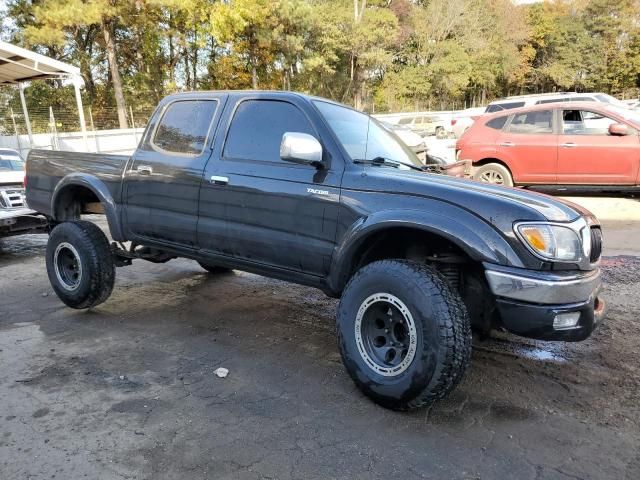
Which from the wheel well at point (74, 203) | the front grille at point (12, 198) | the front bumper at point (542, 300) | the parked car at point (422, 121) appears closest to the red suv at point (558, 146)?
the wheel well at point (74, 203)

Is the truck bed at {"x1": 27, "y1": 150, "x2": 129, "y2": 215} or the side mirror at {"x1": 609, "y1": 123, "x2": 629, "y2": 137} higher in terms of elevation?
the side mirror at {"x1": 609, "y1": 123, "x2": 629, "y2": 137}

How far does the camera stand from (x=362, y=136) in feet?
12.2

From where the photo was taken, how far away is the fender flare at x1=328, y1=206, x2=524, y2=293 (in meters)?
2.71

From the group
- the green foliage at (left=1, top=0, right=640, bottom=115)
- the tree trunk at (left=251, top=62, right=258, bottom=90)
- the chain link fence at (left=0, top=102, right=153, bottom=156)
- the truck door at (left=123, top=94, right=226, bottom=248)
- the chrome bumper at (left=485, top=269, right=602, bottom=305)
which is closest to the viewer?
the chrome bumper at (left=485, top=269, right=602, bottom=305)

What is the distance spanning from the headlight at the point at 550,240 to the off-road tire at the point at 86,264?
11.6 ft

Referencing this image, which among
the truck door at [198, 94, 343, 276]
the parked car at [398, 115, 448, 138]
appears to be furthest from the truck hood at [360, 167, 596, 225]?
the parked car at [398, 115, 448, 138]

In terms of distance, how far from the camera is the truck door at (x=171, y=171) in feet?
13.2

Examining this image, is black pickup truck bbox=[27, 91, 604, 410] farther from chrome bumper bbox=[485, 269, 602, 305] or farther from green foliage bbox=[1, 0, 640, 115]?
green foliage bbox=[1, 0, 640, 115]

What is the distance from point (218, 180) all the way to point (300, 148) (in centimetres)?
88

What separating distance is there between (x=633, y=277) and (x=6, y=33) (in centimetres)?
3624

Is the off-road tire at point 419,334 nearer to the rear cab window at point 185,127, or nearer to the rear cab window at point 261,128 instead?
the rear cab window at point 261,128

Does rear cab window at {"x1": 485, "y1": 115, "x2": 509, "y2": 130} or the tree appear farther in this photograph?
the tree

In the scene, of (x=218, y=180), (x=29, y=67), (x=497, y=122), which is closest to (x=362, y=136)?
(x=218, y=180)

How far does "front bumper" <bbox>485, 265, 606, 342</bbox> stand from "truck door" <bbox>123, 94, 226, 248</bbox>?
233 cm
